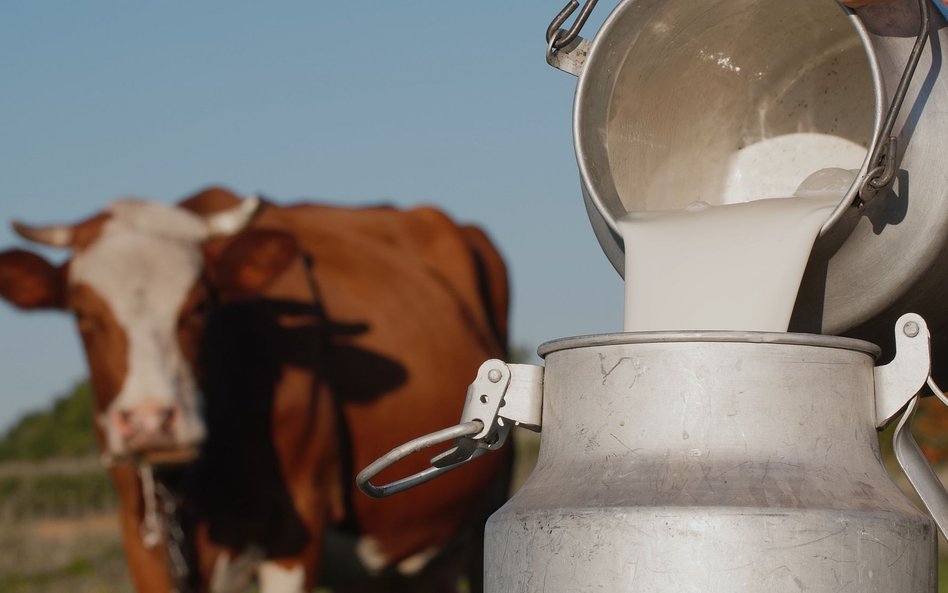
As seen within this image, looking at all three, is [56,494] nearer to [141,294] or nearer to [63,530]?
[63,530]

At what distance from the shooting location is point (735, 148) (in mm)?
1804

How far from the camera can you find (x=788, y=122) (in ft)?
5.97

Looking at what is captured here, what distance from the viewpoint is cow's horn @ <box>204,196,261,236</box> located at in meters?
4.03

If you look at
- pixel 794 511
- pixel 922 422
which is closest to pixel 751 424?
pixel 794 511

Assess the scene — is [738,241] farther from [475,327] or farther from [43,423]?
[43,423]

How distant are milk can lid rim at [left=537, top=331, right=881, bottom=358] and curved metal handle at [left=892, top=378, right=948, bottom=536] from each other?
0.25 feet

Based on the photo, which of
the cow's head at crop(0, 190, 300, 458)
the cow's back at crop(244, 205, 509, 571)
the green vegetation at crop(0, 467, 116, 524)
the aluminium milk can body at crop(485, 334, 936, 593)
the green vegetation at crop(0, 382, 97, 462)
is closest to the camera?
the aluminium milk can body at crop(485, 334, 936, 593)

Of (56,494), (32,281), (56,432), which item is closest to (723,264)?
(32,281)

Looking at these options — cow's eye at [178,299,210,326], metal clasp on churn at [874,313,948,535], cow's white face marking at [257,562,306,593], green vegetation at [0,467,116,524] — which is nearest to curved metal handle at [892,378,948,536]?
metal clasp on churn at [874,313,948,535]

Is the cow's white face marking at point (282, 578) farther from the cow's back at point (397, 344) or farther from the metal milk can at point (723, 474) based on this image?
the metal milk can at point (723, 474)

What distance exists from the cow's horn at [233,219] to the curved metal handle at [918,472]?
2.88m

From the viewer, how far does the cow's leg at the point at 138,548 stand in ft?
12.2

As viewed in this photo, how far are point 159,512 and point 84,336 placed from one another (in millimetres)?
500

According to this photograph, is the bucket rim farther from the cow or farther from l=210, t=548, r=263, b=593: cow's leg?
l=210, t=548, r=263, b=593: cow's leg
